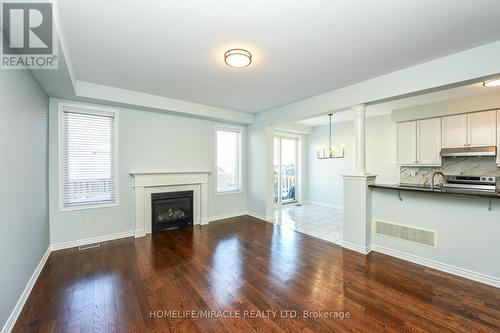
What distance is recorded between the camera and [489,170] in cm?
403

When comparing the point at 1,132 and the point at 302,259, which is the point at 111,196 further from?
the point at 302,259

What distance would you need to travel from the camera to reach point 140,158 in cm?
414

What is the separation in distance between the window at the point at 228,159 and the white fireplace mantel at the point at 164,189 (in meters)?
0.54

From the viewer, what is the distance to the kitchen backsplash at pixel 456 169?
404 centimetres

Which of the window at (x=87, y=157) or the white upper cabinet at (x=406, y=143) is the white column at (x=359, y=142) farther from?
the window at (x=87, y=157)

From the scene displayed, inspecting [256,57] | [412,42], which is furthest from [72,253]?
[412,42]

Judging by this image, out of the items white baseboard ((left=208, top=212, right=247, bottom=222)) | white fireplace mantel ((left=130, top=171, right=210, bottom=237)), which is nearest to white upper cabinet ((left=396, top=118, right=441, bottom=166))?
white baseboard ((left=208, top=212, right=247, bottom=222))

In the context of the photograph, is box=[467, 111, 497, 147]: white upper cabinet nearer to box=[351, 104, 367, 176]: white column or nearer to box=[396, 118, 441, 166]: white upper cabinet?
box=[396, 118, 441, 166]: white upper cabinet

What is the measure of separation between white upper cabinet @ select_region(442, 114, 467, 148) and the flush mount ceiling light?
14.2 ft

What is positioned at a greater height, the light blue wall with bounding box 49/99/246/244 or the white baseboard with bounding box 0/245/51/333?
the light blue wall with bounding box 49/99/246/244

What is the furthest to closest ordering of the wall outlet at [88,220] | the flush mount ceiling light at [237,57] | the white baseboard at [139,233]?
the white baseboard at [139,233] < the wall outlet at [88,220] < the flush mount ceiling light at [237,57]

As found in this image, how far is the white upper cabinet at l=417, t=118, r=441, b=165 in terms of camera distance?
4.40m

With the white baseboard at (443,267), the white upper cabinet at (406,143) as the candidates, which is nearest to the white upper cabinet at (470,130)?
the white upper cabinet at (406,143)

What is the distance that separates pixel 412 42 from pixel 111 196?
4.87 meters
